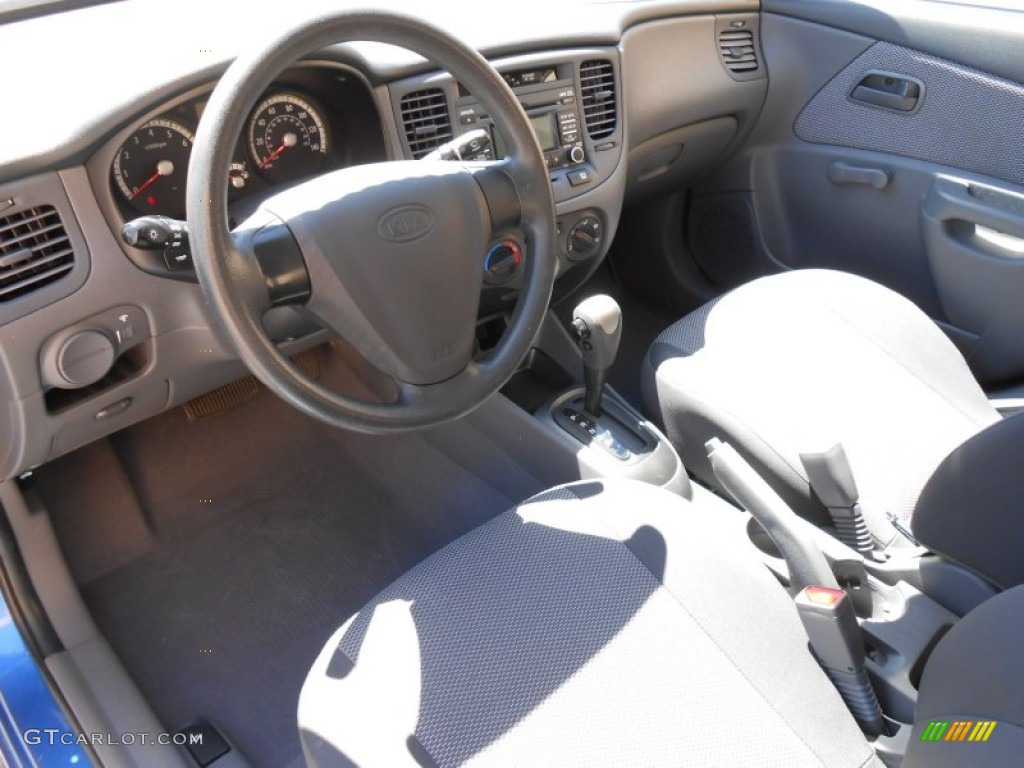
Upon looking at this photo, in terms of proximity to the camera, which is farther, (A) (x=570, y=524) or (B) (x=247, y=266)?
(A) (x=570, y=524)

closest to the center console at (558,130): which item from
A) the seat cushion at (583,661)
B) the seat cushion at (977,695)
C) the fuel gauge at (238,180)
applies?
the fuel gauge at (238,180)

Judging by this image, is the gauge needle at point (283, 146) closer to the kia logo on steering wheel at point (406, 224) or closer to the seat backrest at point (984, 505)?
the kia logo on steering wheel at point (406, 224)

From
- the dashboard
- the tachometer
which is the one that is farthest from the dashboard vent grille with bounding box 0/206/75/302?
the tachometer

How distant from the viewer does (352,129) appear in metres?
1.47

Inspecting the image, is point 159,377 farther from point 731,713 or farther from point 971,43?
point 971,43

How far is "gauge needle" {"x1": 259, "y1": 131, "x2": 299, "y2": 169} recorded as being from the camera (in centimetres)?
136

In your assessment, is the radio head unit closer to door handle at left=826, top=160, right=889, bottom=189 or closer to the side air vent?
the side air vent

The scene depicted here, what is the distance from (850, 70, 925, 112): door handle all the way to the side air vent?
0.81 ft

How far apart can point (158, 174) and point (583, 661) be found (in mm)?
872

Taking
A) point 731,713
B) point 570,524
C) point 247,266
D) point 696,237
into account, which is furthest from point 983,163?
point 247,266

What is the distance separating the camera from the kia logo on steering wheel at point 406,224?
1.04 metres

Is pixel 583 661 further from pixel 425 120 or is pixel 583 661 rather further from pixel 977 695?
pixel 425 120

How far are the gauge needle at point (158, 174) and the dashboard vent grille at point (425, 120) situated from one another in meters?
0.39

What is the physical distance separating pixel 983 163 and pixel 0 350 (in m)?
1.83
